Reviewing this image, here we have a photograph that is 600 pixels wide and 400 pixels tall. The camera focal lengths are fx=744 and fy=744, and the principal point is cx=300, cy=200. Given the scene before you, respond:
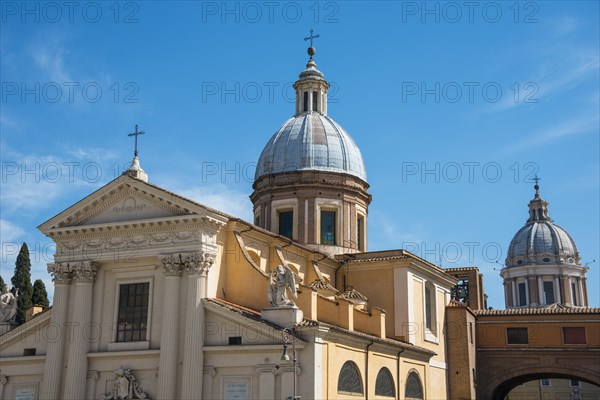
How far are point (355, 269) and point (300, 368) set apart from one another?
35.4 ft

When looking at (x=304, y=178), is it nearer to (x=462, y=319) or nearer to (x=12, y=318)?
(x=462, y=319)

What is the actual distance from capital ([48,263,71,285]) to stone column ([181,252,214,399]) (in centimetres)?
518

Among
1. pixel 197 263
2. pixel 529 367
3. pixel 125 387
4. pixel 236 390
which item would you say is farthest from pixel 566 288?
pixel 125 387

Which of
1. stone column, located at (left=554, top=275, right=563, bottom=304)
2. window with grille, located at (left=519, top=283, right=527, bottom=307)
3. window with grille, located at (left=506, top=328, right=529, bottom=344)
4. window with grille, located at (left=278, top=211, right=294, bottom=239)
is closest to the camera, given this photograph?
window with grille, located at (left=278, top=211, right=294, bottom=239)

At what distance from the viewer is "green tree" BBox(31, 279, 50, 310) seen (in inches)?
1756

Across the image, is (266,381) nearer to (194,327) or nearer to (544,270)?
(194,327)

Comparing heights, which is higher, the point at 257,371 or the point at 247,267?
the point at 247,267

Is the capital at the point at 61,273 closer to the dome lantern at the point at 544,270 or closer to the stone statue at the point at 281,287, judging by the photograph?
the stone statue at the point at 281,287

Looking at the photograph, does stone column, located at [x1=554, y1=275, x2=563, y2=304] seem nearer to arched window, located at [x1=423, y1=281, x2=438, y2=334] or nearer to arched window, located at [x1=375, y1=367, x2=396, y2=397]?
arched window, located at [x1=423, y1=281, x2=438, y2=334]

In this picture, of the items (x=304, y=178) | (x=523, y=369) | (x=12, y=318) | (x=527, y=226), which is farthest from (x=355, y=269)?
(x=527, y=226)

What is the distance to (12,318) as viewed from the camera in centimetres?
3030

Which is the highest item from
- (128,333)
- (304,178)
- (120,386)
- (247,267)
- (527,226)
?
(527,226)

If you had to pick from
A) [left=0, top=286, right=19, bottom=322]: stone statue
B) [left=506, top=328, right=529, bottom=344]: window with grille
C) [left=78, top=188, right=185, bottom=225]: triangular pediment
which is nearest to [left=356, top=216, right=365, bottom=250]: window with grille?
[left=506, top=328, right=529, bottom=344]: window with grille

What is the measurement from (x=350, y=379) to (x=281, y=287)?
405 cm
